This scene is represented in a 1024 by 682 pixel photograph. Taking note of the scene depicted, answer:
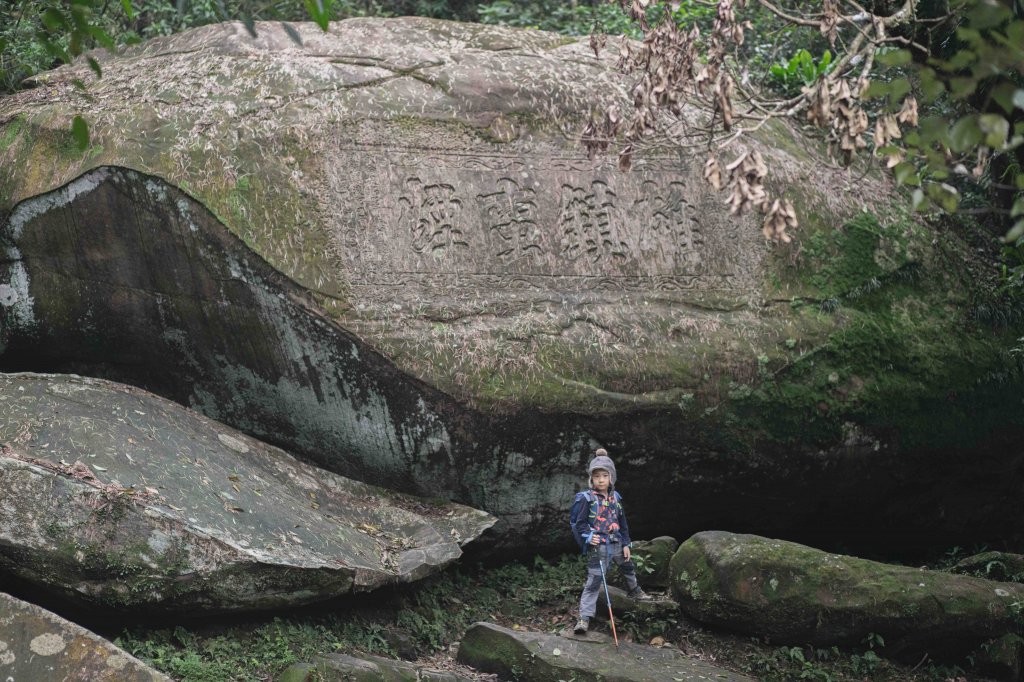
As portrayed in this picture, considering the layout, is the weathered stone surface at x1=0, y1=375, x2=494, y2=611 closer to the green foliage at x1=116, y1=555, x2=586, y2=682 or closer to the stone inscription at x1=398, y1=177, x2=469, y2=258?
the green foliage at x1=116, y1=555, x2=586, y2=682

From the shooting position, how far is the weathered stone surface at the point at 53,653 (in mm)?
4969

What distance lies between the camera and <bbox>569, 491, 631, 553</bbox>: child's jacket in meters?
7.05

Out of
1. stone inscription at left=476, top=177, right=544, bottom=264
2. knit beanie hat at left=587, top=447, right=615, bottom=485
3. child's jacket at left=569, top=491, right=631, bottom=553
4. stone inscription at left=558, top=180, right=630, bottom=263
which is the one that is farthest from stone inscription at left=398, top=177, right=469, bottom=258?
child's jacket at left=569, top=491, right=631, bottom=553

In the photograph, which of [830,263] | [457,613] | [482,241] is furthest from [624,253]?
[457,613]

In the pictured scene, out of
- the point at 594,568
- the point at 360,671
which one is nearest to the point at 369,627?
the point at 360,671

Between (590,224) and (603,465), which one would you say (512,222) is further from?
(603,465)

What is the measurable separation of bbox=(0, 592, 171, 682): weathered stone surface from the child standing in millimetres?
2948

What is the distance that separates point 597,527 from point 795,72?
5513 millimetres

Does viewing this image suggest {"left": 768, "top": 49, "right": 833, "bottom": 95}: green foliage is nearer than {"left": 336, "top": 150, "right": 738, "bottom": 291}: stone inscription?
No

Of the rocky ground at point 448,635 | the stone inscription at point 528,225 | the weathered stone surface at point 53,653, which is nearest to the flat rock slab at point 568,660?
the rocky ground at point 448,635

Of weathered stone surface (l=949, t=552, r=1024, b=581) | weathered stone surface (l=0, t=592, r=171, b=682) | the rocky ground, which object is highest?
weathered stone surface (l=0, t=592, r=171, b=682)

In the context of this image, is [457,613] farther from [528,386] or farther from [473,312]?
[473,312]

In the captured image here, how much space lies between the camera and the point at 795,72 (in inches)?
403

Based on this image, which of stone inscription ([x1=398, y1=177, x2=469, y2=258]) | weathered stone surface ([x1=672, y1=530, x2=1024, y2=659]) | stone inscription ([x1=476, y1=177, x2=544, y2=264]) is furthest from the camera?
stone inscription ([x1=476, y1=177, x2=544, y2=264])
